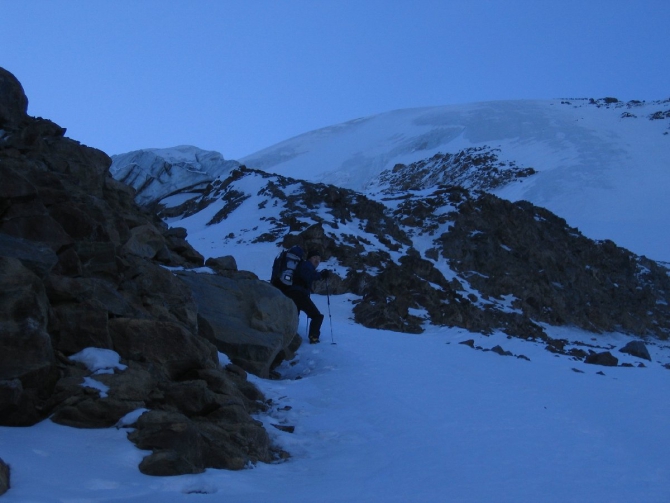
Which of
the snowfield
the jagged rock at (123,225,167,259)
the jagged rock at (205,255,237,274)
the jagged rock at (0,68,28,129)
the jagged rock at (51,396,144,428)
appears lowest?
the snowfield

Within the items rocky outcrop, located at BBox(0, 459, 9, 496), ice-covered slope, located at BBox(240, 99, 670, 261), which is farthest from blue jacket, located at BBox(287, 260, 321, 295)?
ice-covered slope, located at BBox(240, 99, 670, 261)

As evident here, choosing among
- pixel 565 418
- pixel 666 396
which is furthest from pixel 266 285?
pixel 666 396

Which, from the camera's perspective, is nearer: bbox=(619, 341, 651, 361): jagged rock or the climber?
the climber

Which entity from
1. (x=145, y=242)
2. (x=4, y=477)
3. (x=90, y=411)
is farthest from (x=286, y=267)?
(x=4, y=477)

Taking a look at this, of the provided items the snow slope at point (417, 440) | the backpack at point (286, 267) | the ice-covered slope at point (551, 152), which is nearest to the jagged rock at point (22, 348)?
the snow slope at point (417, 440)

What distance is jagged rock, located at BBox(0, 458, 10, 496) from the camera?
133 inches

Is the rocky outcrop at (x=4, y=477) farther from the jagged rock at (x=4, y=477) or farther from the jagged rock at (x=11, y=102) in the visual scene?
the jagged rock at (x=11, y=102)

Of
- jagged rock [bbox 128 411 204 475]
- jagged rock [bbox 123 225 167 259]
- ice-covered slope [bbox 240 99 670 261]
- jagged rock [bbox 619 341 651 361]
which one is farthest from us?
ice-covered slope [bbox 240 99 670 261]

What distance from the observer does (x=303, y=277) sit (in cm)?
1113

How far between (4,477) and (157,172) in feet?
139

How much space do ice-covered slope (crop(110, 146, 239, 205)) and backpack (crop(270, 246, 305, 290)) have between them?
30.6m

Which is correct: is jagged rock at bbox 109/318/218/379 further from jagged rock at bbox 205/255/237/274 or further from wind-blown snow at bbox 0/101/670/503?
jagged rock at bbox 205/255/237/274

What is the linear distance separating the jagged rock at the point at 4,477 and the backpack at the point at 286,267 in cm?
760

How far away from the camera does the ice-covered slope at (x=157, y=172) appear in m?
42.2
